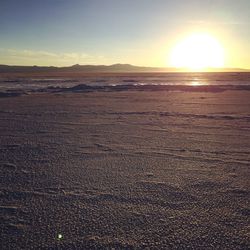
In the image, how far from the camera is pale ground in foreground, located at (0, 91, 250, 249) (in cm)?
421

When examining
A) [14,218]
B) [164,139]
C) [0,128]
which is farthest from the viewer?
[0,128]

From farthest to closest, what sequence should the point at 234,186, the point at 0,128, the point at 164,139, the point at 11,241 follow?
the point at 0,128 → the point at 164,139 → the point at 234,186 → the point at 11,241

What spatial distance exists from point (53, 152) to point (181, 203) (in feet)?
12.7

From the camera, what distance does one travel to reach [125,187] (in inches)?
226

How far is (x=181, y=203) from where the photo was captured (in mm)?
5129

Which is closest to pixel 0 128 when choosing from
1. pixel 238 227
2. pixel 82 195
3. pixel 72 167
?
pixel 72 167

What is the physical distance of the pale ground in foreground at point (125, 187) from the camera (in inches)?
166

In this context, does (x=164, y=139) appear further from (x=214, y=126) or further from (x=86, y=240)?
(x=86, y=240)

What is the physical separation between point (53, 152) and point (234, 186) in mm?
4219

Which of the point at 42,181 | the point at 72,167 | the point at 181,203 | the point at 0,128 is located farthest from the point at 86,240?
the point at 0,128

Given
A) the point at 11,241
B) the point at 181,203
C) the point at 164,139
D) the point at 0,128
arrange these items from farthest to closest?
1. the point at 0,128
2. the point at 164,139
3. the point at 181,203
4. the point at 11,241

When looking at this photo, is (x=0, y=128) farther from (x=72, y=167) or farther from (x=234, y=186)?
(x=234, y=186)

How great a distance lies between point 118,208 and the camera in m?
4.96

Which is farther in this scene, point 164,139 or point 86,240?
point 164,139
